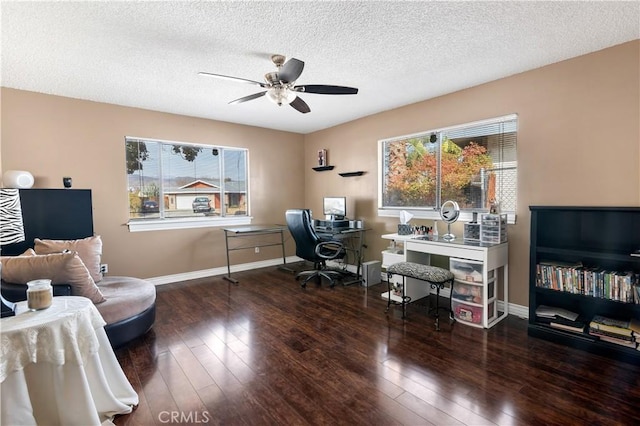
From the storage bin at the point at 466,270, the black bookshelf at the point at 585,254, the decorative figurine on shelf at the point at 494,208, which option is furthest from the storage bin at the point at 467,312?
the decorative figurine on shelf at the point at 494,208

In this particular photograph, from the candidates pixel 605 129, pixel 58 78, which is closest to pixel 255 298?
pixel 58 78

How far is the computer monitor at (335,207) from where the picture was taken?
491 cm

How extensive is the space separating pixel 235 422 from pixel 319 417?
0.47m

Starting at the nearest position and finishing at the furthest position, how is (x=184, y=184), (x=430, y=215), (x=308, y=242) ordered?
(x=430, y=215), (x=308, y=242), (x=184, y=184)

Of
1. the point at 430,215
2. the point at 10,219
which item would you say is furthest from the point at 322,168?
the point at 10,219

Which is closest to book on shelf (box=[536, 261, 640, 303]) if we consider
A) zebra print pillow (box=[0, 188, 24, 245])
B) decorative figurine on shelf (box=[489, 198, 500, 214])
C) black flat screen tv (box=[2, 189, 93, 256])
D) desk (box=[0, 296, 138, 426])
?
decorative figurine on shelf (box=[489, 198, 500, 214])

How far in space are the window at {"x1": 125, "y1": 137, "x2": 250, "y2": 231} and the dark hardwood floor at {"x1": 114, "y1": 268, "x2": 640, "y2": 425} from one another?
1.73m

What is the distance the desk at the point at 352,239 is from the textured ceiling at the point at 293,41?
1.96m

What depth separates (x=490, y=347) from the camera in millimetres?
2570

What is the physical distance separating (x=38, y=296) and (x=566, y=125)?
4.15 metres

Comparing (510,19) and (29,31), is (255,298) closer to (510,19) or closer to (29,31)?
(29,31)

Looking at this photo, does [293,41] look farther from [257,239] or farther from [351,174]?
[257,239]

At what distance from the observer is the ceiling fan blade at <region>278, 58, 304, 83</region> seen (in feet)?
7.70

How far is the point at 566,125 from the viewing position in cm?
285
